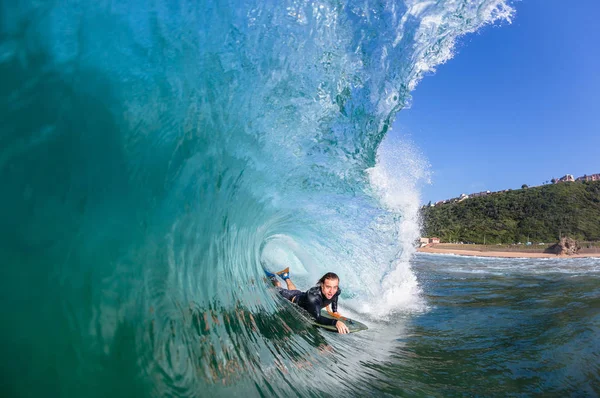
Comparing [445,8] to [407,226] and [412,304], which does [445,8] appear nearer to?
[407,226]

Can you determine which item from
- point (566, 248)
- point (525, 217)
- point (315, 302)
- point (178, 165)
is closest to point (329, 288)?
point (315, 302)

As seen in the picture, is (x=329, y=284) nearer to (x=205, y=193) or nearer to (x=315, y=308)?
(x=315, y=308)

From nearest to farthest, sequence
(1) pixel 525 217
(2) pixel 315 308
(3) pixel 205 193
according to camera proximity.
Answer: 1. (3) pixel 205 193
2. (2) pixel 315 308
3. (1) pixel 525 217

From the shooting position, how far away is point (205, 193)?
400 cm

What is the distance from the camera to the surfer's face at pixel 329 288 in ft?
19.1

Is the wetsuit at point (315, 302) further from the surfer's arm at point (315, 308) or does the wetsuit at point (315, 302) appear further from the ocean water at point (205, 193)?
the ocean water at point (205, 193)

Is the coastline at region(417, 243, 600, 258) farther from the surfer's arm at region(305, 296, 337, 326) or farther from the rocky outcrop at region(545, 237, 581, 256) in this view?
the surfer's arm at region(305, 296, 337, 326)

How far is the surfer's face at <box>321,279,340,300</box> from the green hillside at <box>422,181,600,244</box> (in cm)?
6215

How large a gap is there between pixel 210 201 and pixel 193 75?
131 centimetres

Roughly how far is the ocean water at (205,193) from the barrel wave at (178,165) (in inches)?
0.6

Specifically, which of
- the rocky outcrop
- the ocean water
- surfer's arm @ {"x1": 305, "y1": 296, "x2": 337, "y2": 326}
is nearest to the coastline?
the rocky outcrop

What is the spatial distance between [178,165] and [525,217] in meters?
75.1

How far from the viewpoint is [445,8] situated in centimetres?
504

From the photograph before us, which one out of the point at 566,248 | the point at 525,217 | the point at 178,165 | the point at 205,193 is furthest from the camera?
the point at 525,217
